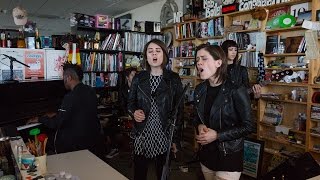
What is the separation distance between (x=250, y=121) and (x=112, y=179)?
0.83 m

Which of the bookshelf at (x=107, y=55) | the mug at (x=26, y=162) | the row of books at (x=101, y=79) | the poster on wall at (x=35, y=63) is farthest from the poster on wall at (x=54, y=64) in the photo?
the mug at (x=26, y=162)

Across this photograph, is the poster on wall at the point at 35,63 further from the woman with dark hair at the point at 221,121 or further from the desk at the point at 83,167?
the woman with dark hair at the point at 221,121

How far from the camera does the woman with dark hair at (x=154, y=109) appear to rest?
2.04 metres

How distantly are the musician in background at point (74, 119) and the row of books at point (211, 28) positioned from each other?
261 cm

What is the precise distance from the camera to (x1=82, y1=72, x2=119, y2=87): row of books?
4570mm

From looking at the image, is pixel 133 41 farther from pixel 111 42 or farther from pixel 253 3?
pixel 253 3

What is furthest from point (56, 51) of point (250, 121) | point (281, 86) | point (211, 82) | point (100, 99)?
point (281, 86)

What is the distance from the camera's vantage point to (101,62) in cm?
468

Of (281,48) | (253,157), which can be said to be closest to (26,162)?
(253,157)

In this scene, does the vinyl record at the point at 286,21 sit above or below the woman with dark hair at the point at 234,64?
above

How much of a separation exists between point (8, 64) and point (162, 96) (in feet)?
6.13

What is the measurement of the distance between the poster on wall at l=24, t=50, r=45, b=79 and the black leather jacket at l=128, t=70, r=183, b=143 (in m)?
1.57

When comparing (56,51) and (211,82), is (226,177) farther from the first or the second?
(56,51)

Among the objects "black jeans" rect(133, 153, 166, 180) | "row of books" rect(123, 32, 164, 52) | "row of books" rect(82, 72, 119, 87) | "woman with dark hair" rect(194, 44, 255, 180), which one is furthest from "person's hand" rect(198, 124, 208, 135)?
"row of books" rect(123, 32, 164, 52)
